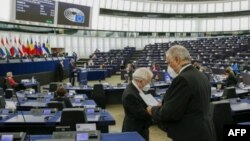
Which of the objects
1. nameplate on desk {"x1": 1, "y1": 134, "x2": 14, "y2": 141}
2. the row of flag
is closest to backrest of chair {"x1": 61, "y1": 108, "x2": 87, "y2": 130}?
nameplate on desk {"x1": 1, "y1": 134, "x2": 14, "y2": 141}

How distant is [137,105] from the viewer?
472cm

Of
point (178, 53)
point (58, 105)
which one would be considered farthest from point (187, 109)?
point (58, 105)

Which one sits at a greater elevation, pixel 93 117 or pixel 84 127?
pixel 84 127

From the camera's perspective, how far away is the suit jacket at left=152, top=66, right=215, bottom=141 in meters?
3.46

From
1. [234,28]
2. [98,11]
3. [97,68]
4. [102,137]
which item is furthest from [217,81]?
[234,28]

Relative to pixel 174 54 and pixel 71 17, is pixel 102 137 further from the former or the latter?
pixel 71 17

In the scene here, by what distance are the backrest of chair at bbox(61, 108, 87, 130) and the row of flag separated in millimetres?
13539

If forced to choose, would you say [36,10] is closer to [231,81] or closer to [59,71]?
[59,71]

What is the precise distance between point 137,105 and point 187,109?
4.24ft

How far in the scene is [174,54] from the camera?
3623 millimetres

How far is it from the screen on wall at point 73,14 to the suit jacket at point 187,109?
22.7m

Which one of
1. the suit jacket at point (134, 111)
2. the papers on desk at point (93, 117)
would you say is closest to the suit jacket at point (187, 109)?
the suit jacket at point (134, 111)

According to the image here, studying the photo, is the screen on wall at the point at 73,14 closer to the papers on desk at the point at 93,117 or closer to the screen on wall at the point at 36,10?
the screen on wall at the point at 36,10

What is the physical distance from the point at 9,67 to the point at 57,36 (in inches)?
464
